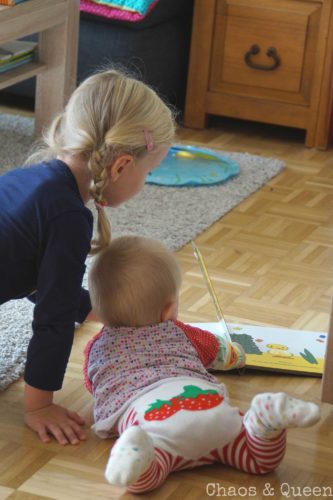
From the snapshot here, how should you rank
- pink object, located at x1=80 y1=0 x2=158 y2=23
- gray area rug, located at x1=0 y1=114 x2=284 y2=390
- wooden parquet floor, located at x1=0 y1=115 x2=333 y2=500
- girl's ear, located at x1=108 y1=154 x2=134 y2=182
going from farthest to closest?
pink object, located at x1=80 y1=0 x2=158 y2=23 < gray area rug, located at x1=0 y1=114 x2=284 y2=390 < girl's ear, located at x1=108 y1=154 x2=134 y2=182 < wooden parquet floor, located at x1=0 y1=115 x2=333 y2=500

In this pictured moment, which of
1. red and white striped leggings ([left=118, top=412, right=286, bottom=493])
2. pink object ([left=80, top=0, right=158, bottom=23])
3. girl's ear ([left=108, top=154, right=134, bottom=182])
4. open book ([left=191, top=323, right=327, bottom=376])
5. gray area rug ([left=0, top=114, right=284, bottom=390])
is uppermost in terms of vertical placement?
girl's ear ([left=108, top=154, right=134, bottom=182])

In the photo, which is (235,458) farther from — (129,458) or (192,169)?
(192,169)

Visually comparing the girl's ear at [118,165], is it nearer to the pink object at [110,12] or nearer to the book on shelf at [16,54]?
the book on shelf at [16,54]

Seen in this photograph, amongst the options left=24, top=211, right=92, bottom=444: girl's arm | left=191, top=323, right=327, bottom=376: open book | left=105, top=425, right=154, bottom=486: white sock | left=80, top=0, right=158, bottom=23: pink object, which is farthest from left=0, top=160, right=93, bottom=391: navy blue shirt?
left=80, top=0, right=158, bottom=23: pink object

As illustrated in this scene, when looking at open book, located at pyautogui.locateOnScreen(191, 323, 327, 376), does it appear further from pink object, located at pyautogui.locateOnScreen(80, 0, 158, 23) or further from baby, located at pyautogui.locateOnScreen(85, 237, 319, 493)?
pink object, located at pyautogui.locateOnScreen(80, 0, 158, 23)

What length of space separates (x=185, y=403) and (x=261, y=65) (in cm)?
178

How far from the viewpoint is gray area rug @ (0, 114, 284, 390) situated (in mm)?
2055

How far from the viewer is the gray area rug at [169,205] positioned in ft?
6.74

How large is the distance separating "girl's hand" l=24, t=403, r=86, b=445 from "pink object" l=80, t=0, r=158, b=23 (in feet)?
5.29

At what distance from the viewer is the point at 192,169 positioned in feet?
8.45

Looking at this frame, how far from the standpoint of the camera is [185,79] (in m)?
3.07

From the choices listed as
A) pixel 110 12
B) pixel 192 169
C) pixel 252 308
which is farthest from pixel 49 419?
pixel 110 12

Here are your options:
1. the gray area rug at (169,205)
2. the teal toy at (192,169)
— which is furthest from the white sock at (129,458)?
the teal toy at (192,169)

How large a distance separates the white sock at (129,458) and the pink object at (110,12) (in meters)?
1.81
